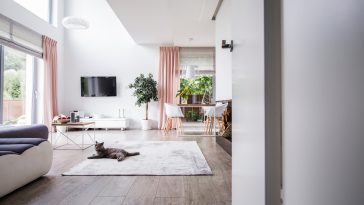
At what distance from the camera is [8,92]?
5.39 meters

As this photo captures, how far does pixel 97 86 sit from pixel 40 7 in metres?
2.57

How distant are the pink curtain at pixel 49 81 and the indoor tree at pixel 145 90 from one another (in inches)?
81.3

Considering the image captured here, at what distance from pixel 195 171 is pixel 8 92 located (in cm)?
500

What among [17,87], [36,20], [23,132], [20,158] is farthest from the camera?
[36,20]

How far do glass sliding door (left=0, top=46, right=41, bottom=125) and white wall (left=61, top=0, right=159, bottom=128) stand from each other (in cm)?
129

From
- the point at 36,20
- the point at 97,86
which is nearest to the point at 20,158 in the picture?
the point at 36,20

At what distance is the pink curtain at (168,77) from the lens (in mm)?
7508

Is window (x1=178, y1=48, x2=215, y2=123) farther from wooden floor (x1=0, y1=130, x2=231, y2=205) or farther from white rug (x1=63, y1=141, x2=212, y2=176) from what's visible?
wooden floor (x1=0, y1=130, x2=231, y2=205)

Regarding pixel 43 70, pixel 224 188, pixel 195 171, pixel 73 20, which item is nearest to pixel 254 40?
pixel 224 188

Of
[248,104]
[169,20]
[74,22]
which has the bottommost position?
[248,104]

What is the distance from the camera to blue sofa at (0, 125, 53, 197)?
1.78 m

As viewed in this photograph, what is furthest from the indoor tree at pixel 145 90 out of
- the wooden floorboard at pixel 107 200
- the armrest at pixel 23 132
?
the wooden floorboard at pixel 107 200

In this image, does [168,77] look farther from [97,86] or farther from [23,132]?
[23,132]

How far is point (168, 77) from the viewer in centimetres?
752
